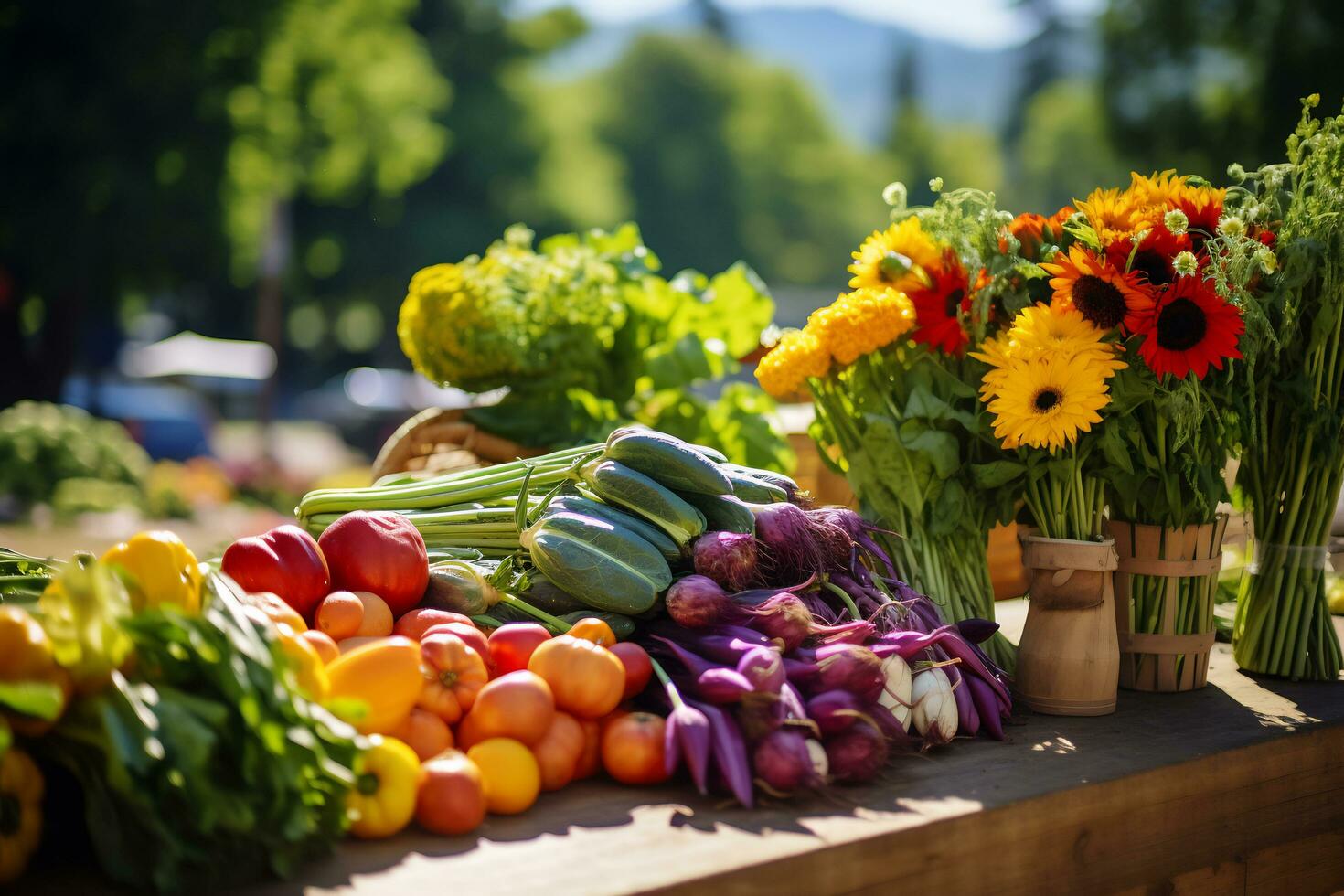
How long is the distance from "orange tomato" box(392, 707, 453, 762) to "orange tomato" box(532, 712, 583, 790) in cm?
A: 16

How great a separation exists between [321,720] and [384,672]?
8.5 inches

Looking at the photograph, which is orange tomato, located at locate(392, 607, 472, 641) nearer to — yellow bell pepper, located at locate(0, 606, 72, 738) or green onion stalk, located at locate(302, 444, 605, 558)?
green onion stalk, located at locate(302, 444, 605, 558)

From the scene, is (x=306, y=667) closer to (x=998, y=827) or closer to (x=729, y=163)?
(x=998, y=827)

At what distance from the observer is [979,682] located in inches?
91.0

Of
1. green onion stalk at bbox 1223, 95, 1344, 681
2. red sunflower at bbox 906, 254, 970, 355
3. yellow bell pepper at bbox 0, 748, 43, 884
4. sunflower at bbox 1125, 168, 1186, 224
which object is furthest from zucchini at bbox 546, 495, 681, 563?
green onion stalk at bbox 1223, 95, 1344, 681

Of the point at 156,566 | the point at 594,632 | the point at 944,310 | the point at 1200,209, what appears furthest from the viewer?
the point at 944,310

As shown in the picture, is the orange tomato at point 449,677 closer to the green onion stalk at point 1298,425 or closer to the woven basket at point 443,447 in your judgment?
the woven basket at point 443,447

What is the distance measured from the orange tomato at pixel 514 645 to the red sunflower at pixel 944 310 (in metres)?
1.13

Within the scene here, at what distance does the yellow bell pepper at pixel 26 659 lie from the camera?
148 centimetres

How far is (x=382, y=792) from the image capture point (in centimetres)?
170

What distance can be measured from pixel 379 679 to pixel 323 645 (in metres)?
0.18

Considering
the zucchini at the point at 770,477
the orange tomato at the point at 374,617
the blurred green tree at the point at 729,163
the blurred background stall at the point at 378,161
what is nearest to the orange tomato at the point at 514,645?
the orange tomato at the point at 374,617

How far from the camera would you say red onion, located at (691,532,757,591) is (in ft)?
7.29

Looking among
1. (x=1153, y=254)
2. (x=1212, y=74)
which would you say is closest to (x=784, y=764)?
(x=1153, y=254)
